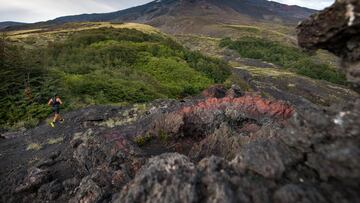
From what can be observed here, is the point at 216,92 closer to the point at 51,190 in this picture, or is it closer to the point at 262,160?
the point at 51,190

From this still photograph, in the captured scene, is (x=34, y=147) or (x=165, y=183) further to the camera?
(x=34, y=147)

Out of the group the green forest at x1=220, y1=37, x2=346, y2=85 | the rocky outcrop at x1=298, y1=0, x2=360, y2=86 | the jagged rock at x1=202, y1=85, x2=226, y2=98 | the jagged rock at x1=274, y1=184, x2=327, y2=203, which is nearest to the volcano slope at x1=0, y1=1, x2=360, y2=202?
the jagged rock at x1=274, y1=184, x2=327, y2=203

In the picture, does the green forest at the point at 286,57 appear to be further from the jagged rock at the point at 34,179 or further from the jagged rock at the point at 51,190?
the jagged rock at the point at 51,190

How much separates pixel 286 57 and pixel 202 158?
9603 cm

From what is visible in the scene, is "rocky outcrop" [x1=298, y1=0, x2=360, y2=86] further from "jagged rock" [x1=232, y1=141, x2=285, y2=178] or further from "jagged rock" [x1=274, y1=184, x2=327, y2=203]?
"jagged rock" [x1=274, y1=184, x2=327, y2=203]

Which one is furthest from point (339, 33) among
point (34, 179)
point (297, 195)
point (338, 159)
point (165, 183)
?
point (34, 179)

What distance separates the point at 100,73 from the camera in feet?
113

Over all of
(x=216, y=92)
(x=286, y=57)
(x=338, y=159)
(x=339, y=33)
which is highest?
(x=339, y=33)

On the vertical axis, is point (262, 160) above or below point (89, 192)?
above

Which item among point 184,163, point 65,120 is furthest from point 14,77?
point 184,163

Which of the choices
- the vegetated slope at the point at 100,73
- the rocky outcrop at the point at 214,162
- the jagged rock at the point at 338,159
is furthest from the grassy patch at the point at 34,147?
the jagged rock at the point at 338,159

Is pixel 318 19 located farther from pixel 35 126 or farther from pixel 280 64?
pixel 280 64

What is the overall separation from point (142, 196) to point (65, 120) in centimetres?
1753

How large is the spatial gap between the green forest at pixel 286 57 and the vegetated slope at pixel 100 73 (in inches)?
1447
